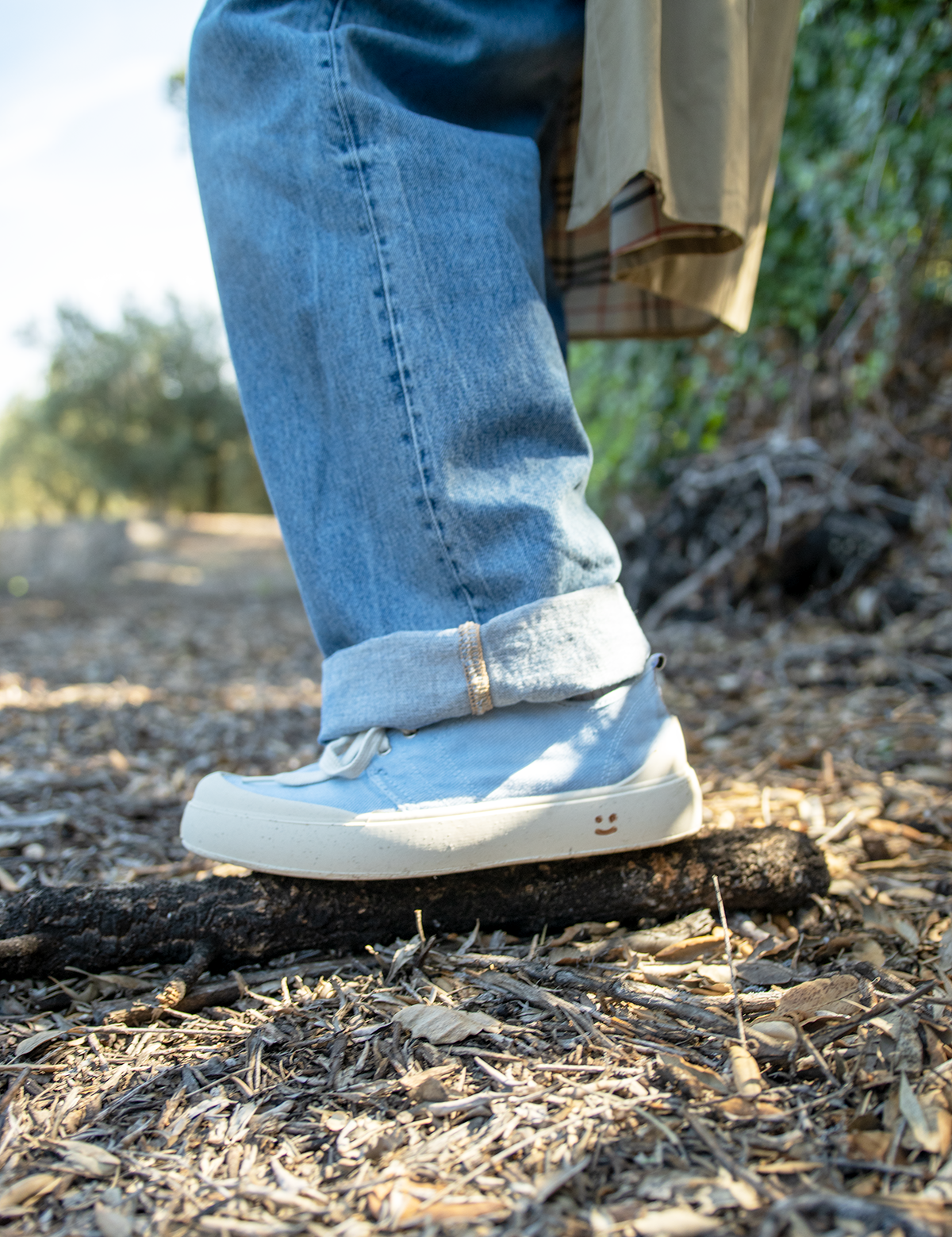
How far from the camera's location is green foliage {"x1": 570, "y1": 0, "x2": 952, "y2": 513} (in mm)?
2422

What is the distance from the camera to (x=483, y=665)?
0.88 metres

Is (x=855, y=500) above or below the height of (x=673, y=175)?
below

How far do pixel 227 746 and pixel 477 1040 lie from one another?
4.08 ft

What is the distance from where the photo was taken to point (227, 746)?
1.86 meters

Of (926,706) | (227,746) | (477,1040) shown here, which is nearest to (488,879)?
(477,1040)

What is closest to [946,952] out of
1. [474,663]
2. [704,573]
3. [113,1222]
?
[474,663]

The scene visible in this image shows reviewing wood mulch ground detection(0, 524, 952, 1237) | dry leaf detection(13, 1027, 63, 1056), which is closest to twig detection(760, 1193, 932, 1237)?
wood mulch ground detection(0, 524, 952, 1237)

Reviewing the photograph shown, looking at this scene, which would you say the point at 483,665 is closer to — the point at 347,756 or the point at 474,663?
the point at 474,663

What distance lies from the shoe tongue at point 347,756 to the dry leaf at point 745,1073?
441 mm

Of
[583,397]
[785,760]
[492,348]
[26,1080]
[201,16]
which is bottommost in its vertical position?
[785,760]

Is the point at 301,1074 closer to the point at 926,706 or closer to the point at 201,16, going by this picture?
the point at 201,16

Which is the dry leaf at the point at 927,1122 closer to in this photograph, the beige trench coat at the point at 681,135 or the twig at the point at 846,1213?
the twig at the point at 846,1213

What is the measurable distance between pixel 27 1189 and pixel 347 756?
45cm

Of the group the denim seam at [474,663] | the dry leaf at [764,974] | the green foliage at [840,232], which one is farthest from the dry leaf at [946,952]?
the green foliage at [840,232]
